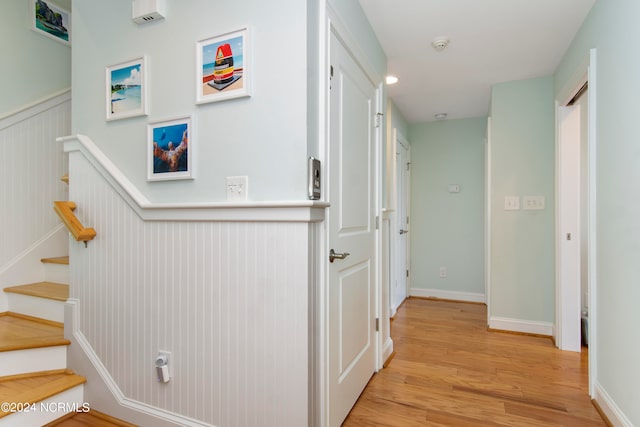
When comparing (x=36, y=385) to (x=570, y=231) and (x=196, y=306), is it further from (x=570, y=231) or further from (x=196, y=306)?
(x=570, y=231)

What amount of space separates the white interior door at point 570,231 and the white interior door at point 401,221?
60.6 inches

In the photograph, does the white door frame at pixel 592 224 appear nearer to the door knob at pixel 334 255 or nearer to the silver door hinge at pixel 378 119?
the silver door hinge at pixel 378 119

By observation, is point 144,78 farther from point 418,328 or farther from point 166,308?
point 418,328

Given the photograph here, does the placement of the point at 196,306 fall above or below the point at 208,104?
below

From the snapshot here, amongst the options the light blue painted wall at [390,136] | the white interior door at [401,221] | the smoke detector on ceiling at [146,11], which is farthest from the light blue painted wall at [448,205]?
the smoke detector on ceiling at [146,11]

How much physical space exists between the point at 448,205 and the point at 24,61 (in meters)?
4.47

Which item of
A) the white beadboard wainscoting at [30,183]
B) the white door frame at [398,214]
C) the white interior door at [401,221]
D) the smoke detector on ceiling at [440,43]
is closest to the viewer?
the white beadboard wainscoting at [30,183]

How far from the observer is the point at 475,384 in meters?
2.18

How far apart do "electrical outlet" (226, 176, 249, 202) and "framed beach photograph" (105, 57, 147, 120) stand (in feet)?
2.14

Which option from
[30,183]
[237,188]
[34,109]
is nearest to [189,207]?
[237,188]

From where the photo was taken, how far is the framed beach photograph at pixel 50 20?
246 centimetres

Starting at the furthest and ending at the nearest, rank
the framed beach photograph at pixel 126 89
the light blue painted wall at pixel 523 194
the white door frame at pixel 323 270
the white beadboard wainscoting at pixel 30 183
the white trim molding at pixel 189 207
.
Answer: the light blue painted wall at pixel 523 194 → the white beadboard wainscoting at pixel 30 183 → the framed beach photograph at pixel 126 89 → the white door frame at pixel 323 270 → the white trim molding at pixel 189 207

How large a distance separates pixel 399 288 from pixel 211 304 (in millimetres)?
2936

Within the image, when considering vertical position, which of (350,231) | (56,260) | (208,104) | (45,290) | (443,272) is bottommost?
(443,272)
